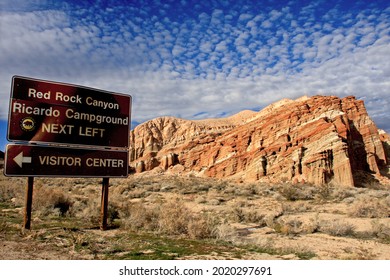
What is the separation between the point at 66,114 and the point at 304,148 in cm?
3620

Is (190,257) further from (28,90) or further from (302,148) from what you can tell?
(302,148)

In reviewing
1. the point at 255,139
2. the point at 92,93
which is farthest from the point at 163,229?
the point at 255,139

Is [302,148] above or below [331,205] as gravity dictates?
above

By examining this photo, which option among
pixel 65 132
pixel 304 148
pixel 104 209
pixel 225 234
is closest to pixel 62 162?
pixel 65 132

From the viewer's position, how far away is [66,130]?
7949 mm

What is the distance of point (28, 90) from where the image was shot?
24.7 ft

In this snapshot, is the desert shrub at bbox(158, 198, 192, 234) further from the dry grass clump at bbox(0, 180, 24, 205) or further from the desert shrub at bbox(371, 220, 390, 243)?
the dry grass clump at bbox(0, 180, 24, 205)

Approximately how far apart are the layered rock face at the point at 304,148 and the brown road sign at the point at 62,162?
101 feet

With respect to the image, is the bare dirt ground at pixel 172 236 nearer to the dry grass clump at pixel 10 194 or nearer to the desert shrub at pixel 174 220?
the desert shrub at pixel 174 220

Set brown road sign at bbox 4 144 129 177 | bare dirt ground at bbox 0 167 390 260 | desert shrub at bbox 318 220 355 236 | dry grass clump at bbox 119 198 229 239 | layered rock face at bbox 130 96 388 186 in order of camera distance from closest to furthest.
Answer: bare dirt ground at bbox 0 167 390 260
brown road sign at bbox 4 144 129 177
dry grass clump at bbox 119 198 229 239
desert shrub at bbox 318 220 355 236
layered rock face at bbox 130 96 388 186

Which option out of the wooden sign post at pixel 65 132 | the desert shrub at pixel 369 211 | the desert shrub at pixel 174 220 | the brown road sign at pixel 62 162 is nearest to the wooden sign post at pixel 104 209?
the wooden sign post at pixel 65 132

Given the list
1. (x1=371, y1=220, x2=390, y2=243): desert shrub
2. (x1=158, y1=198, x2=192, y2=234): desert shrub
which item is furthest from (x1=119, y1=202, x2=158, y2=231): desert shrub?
(x1=371, y1=220, x2=390, y2=243): desert shrub

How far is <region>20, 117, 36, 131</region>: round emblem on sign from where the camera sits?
745 cm

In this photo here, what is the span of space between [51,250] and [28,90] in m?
3.98
